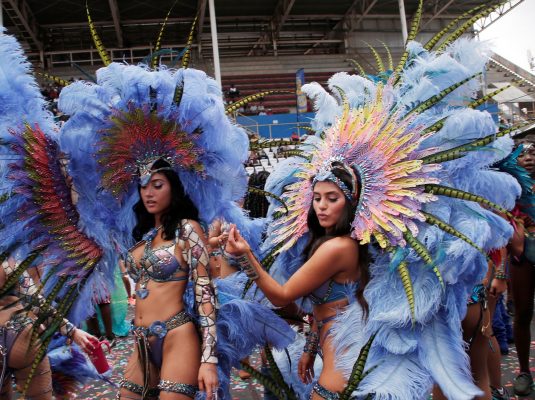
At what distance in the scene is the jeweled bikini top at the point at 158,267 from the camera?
225cm

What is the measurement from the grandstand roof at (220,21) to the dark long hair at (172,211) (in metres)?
17.0

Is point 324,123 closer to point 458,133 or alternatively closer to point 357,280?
point 458,133

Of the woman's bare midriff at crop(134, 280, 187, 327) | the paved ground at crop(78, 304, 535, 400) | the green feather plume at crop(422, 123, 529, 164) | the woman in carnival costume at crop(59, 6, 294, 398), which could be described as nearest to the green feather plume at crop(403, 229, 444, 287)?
the green feather plume at crop(422, 123, 529, 164)

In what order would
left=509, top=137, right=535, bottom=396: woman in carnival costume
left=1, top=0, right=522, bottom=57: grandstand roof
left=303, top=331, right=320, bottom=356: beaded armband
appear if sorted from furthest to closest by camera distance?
→ left=1, top=0, right=522, bottom=57: grandstand roof, left=509, top=137, right=535, bottom=396: woman in carnival costume, left=303, top=331, right=320, bottom=356: beaded armband

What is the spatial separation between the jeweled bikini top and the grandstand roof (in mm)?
17270

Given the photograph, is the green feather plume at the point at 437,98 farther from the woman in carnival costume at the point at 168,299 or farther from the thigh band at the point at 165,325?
the thigh band at the point at 165,325

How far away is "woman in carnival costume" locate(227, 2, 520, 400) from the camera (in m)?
2.13

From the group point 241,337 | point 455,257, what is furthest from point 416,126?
point 241,337

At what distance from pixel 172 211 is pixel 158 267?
0.88 feet

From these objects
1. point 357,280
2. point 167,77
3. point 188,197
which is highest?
point 167,77

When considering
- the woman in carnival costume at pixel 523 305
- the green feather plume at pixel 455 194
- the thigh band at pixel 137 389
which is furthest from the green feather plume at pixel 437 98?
the thigh band at pixel 137 389

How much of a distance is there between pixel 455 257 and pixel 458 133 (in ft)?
1.83

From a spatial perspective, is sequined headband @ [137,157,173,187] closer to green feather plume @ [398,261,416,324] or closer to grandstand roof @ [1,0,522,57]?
green feather plume @ [398,261,416,324]

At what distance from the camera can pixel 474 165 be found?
2365 millimetres
